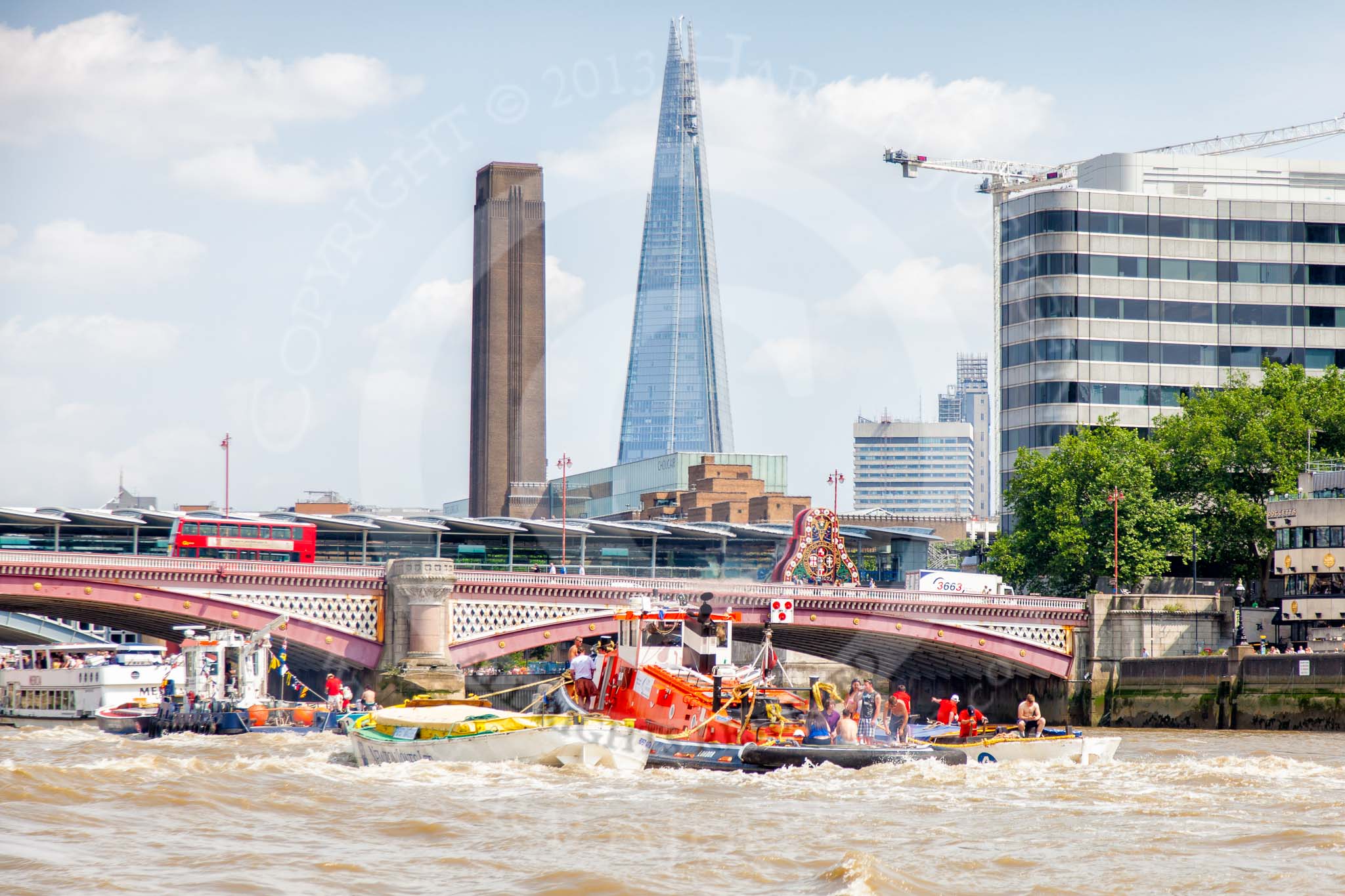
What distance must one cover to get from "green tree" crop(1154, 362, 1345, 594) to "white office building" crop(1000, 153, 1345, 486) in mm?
10804

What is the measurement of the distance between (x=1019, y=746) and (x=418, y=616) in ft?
103

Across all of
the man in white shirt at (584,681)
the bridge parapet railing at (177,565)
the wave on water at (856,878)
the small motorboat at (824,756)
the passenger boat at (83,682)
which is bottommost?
the passenger boat at (83,682)

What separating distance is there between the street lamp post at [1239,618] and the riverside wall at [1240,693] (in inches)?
319

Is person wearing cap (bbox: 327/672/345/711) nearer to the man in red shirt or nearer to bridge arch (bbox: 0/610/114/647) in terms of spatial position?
the man in red shirt

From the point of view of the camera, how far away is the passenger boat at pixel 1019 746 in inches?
1751

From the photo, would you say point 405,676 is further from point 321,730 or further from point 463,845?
point 463,845

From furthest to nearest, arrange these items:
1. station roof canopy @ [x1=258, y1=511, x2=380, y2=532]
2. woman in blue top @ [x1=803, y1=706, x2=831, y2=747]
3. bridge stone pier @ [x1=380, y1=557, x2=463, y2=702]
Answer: station roof canopy @ [x1=258, y1=511, x2=380, y2=532]
bridge stone pier @ [x1=380, y1=557, x2=463, y2=702]
woman in blue top @ [x1=803, y1=706, x2=831, y2=747]

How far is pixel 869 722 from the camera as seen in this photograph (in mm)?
45062

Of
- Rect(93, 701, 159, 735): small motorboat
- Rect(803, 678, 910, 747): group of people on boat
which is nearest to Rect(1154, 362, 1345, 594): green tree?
Rect(803, 678, 910, 747): group of people on boat

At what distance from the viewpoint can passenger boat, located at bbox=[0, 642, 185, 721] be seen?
7325 centimetres

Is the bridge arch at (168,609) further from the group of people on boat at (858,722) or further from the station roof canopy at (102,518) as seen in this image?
the group of people on boat at (858,722)

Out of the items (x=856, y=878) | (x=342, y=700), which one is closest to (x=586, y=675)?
(x=342, y=700)

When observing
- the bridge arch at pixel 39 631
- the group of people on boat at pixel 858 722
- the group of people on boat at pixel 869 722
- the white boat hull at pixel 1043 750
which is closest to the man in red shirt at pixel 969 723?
the group of people on boat at pixel 869 722

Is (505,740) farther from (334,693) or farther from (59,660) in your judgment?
(59,660)
